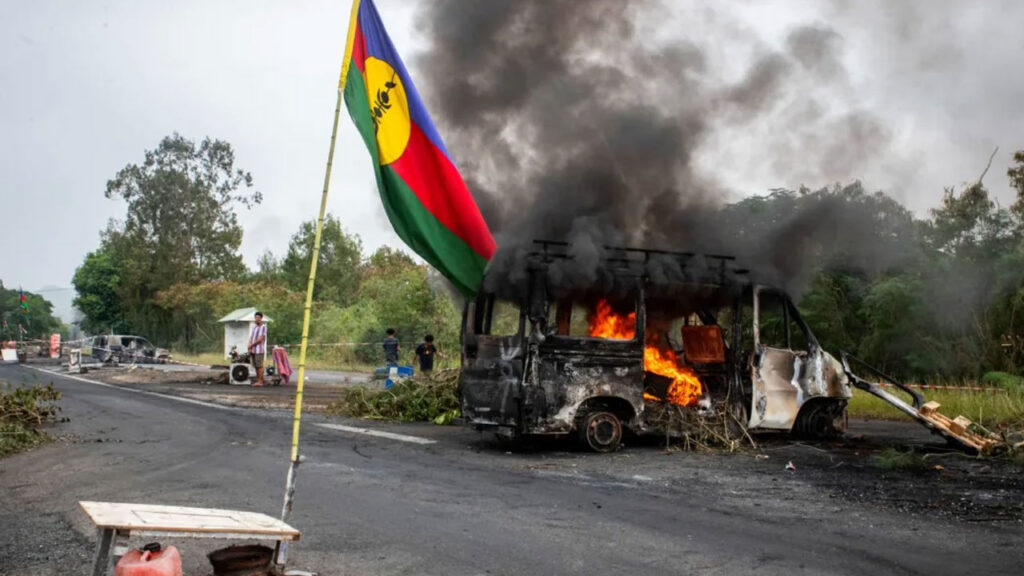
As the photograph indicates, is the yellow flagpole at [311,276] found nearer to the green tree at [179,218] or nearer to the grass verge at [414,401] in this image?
the grass verge at [414,401]

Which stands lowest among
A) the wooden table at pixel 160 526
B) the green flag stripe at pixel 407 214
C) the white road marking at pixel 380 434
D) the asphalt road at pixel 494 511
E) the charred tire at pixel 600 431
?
the asphalt road at pixel 494 511

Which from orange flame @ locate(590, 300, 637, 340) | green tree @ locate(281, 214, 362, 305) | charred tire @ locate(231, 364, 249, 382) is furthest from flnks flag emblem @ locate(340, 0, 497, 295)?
green tree @ locate(281, 214, 362, 305)

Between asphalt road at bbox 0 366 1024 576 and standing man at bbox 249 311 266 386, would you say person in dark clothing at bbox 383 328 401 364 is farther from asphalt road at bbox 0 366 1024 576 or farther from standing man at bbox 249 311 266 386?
asphalt road at bbox 0 366 1024 576

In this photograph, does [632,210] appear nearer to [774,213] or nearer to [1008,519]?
[774,213]

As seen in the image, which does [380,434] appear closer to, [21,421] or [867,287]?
[21,421]

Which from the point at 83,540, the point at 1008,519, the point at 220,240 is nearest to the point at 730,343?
the point at 1008,519

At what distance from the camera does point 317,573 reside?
4906 millimetres

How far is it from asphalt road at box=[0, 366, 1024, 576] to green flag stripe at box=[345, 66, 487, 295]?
1934mm

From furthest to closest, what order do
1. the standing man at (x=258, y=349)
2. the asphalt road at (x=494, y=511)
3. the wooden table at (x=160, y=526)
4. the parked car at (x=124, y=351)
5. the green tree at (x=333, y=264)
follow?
the green tree at (x=333, y=264)
the parked car at (x=124, y=351)
the standing man at (x=258, y=349)
the asphalt road at (x=494, y=511)
the wooden table at (x=160, y=526)

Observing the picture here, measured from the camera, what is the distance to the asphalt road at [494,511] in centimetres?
518

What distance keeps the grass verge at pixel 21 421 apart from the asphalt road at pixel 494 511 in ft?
1.60

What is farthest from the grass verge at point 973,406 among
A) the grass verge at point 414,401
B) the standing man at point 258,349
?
the standing man at point 258,349

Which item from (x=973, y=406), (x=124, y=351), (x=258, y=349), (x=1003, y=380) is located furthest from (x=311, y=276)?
(x=124, y=351)

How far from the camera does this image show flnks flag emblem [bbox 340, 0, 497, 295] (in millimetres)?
5250
